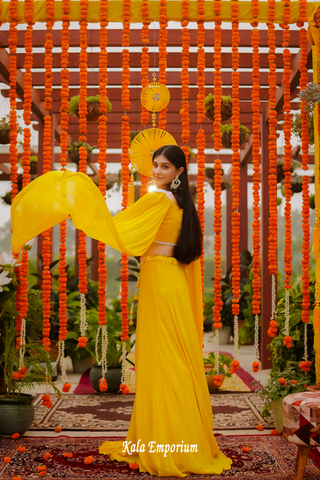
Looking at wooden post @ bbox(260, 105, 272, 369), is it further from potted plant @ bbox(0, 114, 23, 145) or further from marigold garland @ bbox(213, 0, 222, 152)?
potted plant @ bbox(0, 114, 23, 145)

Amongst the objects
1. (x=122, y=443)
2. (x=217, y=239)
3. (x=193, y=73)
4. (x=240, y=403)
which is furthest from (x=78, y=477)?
(x=193, y=73)

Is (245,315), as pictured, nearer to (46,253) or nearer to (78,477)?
(46,253)

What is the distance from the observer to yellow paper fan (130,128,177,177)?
3.47m

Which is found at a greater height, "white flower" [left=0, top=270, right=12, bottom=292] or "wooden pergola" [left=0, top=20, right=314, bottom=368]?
"wooden pergola" [left=0, top=20, right=314, bottom=368]

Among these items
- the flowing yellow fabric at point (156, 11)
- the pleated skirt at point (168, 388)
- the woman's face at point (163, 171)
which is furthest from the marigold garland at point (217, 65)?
the pleated skirt at point (168, 388)

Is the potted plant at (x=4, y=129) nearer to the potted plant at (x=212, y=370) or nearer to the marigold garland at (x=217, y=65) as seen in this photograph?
the marigold garland at (x=217, y=65)

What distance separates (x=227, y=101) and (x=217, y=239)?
167 cm

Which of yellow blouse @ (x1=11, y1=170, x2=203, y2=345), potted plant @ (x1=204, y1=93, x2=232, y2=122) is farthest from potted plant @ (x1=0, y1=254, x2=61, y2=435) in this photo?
potted plant @ (x1=204, y1=93, x2=232, y2=122)

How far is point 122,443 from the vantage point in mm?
3291

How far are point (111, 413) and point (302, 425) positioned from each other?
6.64ft

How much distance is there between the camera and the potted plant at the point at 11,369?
3.57m

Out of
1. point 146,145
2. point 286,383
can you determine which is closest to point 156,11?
point 146,145

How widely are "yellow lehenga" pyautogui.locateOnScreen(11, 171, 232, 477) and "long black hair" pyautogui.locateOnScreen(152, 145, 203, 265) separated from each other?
5cm

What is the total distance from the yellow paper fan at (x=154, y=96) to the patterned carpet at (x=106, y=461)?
2.43m
